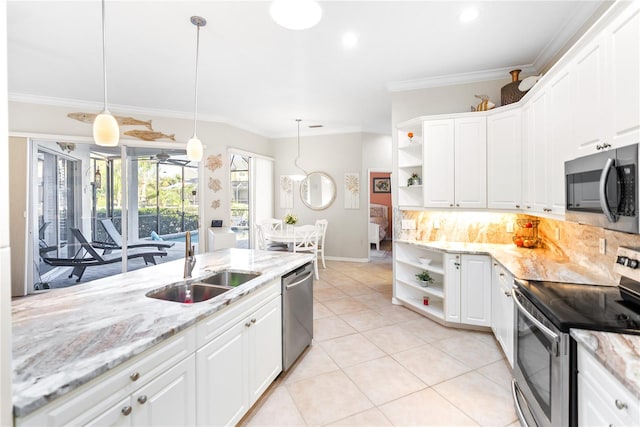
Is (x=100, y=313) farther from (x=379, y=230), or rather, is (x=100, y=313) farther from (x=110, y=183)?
(x=379, y=230)

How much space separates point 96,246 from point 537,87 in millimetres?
6323

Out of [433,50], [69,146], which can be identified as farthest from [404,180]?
[69,146]

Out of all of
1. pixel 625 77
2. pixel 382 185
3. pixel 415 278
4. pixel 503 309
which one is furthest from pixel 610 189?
pixel 382 185

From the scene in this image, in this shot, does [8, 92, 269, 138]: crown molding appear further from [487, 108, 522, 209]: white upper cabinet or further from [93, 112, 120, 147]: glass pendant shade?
[487, 108, 522, 209]: white upper cabinet

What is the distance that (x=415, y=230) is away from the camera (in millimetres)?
3936

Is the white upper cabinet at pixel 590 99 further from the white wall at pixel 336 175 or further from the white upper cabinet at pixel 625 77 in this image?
the white wall at pixel 336 175

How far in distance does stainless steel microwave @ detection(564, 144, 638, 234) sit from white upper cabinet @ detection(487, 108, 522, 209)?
4.51 ft

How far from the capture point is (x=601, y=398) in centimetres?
113

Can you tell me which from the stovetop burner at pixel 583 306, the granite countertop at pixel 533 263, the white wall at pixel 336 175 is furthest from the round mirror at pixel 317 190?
the stovetop burner at pixel 583 306

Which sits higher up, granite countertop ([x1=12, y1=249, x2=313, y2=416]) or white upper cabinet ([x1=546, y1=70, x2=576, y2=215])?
white upper cabinet ([x1=546, y1=70, x2=576, y2=215])

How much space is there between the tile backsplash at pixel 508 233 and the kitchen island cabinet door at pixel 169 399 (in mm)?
2731

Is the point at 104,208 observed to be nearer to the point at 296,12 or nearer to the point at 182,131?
the point at 182,131

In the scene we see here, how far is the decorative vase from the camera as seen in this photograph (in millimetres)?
3129

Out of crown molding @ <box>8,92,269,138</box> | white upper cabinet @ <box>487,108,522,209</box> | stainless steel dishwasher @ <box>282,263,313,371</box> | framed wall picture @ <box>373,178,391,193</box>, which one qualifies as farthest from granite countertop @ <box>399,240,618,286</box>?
framed wall picture @ <box>373,178,391,193</box>
